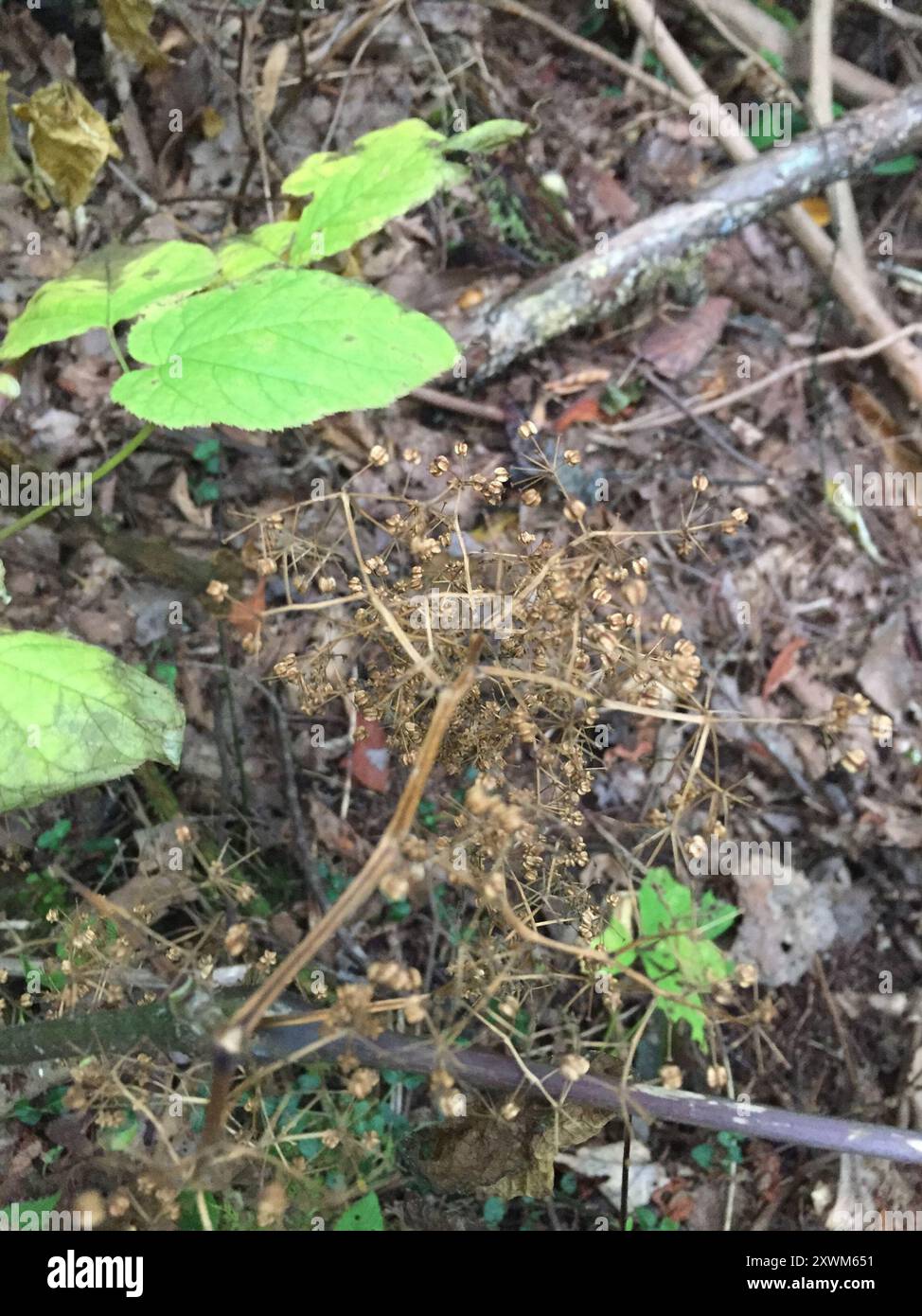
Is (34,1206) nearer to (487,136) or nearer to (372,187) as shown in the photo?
(372,187)

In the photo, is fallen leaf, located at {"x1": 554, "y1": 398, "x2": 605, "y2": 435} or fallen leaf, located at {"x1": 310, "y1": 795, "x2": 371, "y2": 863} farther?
fallen leaf, located at {"x1": 554, "y1": 398, "x2": 605, "y2": 435}

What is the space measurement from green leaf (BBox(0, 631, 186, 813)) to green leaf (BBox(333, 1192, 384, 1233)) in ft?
3.26

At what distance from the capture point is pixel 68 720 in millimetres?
1554

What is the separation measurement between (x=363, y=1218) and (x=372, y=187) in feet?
6.81

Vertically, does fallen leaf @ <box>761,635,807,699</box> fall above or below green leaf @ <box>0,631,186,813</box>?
below

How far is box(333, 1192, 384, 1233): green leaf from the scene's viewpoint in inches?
71.8

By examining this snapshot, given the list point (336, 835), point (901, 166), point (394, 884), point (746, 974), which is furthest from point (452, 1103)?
point (901, 166)

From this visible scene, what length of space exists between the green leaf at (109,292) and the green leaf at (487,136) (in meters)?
0.60

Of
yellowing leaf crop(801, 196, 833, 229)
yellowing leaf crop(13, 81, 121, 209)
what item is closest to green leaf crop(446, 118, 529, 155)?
yellowing leaf crop(13, 81, 121, 209)

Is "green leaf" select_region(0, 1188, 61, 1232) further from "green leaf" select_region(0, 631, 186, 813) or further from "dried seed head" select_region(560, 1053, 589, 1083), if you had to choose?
"dried seed head" select_region(560, 1053, 589, 1083)

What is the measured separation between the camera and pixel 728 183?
119 inches
